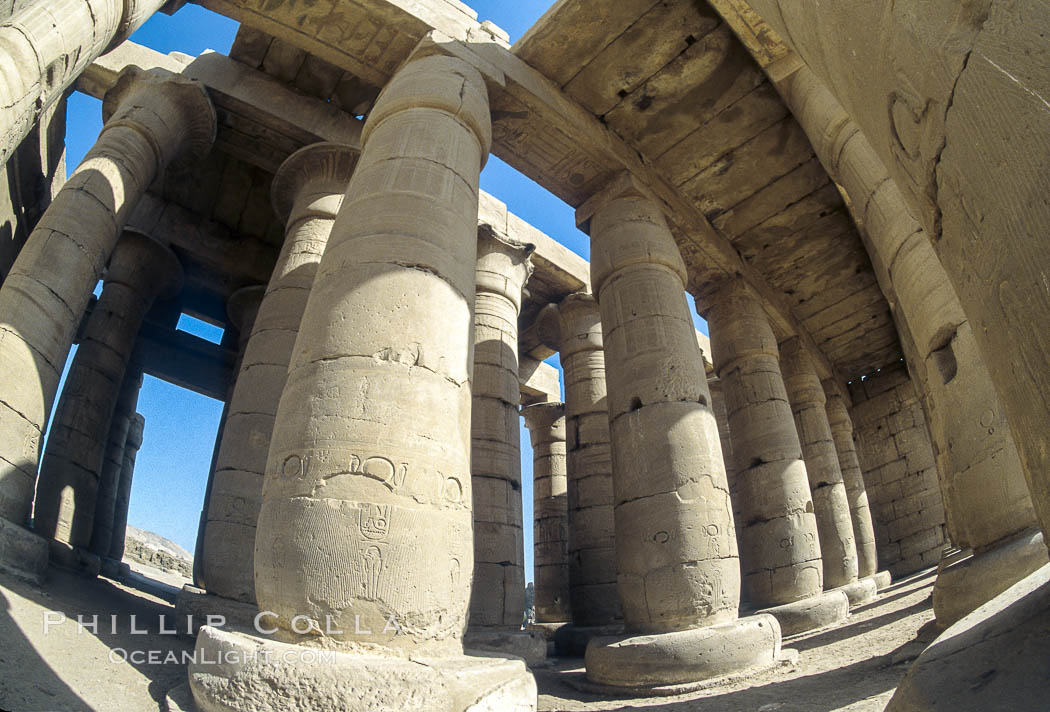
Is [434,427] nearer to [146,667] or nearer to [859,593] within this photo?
[146,667]

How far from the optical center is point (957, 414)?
180 inches

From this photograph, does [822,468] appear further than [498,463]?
Yes

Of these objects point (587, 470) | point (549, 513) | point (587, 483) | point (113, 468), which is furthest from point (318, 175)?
point (549, 513)

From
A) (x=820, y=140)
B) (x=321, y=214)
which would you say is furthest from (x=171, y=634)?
(x=820, y=140)

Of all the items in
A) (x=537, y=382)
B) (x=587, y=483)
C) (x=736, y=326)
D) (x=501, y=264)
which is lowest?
(x=587, y=483)

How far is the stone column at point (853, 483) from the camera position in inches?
451

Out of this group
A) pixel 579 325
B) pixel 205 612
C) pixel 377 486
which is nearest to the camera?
pixel 377 486

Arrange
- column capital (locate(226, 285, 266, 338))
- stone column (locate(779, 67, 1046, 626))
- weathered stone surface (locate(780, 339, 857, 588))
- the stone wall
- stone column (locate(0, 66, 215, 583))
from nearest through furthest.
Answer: stone column (locate(779, 67, 1046, 626)) < stone column (locate(0, 66, 215, 583)) < weathered stone surface (locate(780, 339, 857, 588)) < column capital (locate(226, 285, 266, 338)) < the stone wall

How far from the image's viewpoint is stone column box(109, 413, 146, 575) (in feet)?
35.6

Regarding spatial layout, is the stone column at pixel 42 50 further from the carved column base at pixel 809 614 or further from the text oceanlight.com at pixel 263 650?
the carved column base at pixel 809 614

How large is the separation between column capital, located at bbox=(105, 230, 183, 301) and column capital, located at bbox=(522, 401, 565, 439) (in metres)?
7.79

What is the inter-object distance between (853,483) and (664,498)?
9262 mm

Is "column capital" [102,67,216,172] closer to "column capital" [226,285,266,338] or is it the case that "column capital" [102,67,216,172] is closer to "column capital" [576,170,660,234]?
"column capital" [226,285,266,338]

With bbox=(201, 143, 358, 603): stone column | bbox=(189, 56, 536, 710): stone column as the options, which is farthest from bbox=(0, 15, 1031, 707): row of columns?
bbox=(201, 143, 358, 603): stone column
